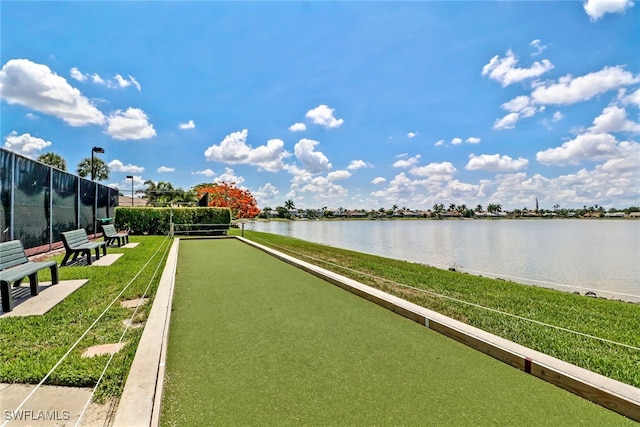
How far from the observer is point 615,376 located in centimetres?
268

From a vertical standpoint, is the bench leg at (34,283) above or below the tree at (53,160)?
below

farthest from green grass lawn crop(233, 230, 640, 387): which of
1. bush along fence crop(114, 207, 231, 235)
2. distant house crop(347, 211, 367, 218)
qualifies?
distant house crop(347, 211, 367, 218)

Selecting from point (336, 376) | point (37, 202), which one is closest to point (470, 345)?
point (336, 376)

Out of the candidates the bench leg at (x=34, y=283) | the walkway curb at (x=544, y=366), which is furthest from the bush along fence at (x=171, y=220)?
the walkway curb at (x=544, y=366)

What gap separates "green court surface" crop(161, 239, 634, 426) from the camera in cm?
211

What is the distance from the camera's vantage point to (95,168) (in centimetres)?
4406

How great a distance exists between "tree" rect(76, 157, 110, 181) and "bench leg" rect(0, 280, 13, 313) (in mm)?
47605

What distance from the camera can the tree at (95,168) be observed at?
44156mm

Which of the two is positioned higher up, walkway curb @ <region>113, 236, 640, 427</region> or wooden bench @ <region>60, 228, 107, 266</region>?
wooden bench @ <region>60, 228, 107, 266</region>

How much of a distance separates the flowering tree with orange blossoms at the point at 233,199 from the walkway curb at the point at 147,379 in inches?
1187

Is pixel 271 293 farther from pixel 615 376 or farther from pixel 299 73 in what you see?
pixel 299 73

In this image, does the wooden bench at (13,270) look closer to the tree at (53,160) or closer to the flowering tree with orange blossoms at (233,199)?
the flowering tree with orange blossoms at (233,199)

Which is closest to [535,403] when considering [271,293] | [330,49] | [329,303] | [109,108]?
[329,303]

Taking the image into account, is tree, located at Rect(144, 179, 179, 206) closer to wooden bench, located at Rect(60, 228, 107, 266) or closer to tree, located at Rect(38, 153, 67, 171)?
tree, located at Rect(38, 153, 67, 171)
